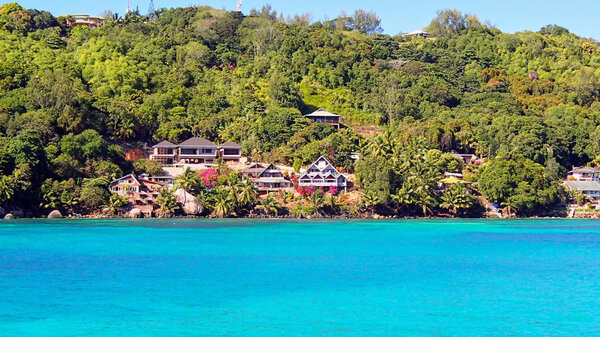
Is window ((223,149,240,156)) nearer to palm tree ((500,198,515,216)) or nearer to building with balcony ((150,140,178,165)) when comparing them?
building with balcony ((150,140,178,165))

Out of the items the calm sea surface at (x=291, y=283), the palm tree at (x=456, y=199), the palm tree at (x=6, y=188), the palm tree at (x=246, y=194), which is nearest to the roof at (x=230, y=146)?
the palm tree at (x=246, y=194)

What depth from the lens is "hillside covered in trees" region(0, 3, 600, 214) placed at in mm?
63781

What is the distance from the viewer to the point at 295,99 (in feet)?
290

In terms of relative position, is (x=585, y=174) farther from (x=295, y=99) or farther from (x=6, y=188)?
(x=6, y=188)

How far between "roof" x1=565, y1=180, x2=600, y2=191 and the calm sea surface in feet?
86.8

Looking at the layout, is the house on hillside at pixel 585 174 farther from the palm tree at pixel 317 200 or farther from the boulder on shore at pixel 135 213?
the boulder on shore at pixel 135 213

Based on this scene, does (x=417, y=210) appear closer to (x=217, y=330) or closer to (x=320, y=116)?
(x=320, y=116)

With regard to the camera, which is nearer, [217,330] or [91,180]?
[217,330]

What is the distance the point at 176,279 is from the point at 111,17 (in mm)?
102555

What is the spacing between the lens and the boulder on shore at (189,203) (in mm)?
59938

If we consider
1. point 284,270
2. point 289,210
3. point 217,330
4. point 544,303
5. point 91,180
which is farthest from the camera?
point 289,210

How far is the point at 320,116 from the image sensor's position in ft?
277

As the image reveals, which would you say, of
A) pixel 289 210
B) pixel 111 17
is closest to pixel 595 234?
pixel 289 210

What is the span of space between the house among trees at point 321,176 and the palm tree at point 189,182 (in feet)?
33.4
